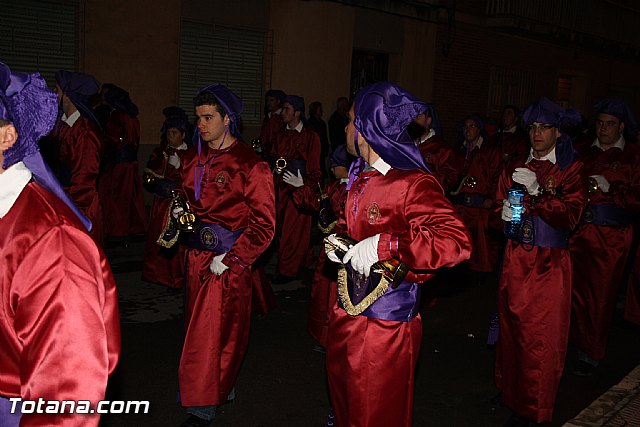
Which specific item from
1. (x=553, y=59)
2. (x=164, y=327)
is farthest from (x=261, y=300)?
(x=553, y=59)

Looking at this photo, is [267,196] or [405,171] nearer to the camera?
[405,171]

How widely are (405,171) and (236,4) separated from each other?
1109 cm

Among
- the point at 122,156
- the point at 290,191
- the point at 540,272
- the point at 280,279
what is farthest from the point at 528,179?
the point at 122,156

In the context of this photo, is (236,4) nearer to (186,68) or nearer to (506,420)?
(186,68)

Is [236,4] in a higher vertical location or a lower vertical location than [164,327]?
higher

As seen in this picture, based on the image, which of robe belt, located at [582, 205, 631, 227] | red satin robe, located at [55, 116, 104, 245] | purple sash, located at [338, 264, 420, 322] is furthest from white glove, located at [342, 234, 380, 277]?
red satin robe, located at [55, 116, 104, 245]

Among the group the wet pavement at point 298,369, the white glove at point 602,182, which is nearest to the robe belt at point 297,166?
the wet pavement at point 298,369

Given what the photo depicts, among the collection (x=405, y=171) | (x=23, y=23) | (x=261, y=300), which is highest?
(x=23, y=23)

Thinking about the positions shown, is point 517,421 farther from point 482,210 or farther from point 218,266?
point 482,210

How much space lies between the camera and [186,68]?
13.4 meters

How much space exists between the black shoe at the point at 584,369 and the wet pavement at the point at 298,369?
0.06 meters

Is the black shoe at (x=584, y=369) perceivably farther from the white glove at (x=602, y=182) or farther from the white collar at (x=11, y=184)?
the white collar at (x=11, y=184)

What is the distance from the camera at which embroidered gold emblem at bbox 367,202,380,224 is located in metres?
3.55

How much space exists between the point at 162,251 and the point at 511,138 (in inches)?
265
